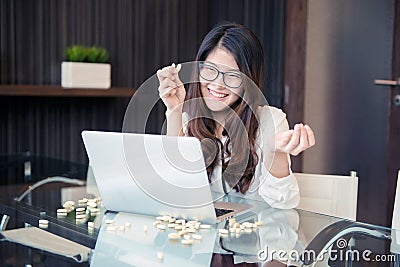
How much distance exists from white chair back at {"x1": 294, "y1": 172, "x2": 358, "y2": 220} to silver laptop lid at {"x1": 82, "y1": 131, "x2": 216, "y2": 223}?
504 millimetres

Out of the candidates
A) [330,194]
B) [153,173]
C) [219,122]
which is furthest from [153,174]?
[330,194]

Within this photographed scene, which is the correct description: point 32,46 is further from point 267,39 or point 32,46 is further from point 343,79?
point 343,79

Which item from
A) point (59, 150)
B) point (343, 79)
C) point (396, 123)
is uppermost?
point (343, 79)

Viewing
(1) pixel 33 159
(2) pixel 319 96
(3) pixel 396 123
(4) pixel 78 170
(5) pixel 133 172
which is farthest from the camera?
(2) pixel 319 96

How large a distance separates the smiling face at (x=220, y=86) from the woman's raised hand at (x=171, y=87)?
0.24 feet

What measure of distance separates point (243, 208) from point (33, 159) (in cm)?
143

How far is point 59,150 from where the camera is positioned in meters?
3.07

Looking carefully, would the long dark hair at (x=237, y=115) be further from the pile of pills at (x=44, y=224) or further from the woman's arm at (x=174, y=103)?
the pile of pills at (x=44, y=224)

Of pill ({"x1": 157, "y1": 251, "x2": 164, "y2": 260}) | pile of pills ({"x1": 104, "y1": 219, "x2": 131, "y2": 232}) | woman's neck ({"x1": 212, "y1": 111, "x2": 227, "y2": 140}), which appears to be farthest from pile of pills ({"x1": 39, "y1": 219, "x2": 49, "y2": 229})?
woman's neck ({"x1": 212, "y1": 111, "x2": 227, "y2": 140})

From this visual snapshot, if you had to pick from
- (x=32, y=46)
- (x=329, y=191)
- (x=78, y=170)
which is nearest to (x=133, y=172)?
(x=329, y=191)

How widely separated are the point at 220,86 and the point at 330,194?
484mm

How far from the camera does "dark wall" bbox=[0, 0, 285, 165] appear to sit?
288 cm

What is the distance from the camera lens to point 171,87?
1.53 m

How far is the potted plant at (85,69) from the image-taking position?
114 inches
